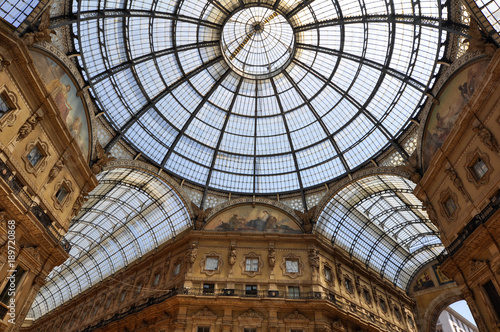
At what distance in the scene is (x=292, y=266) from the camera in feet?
96.7

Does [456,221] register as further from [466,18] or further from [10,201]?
[10,201]

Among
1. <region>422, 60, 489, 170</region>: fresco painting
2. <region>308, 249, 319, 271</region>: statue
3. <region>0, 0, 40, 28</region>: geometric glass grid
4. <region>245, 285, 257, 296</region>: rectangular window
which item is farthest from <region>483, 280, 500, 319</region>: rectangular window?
<region>0, 0, 40, 28</region>: geometric glass grid

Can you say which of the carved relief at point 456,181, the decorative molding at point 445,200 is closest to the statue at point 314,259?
the decorative molding at point 445,200

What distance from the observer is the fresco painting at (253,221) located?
1271 inches

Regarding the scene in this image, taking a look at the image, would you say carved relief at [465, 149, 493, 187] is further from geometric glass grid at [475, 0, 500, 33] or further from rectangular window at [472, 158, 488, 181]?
geometric glass grid at [475, 0, 500, 33]

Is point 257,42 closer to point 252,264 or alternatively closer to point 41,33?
point 41,33

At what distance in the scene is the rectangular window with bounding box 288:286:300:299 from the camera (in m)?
27.3

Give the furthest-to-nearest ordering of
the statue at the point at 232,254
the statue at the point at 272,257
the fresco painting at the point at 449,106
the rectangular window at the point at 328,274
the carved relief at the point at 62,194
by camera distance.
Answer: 1. the rectangular window at the point at 328,274
2. the statue at the point at 232,254
3. the statue at the point at 272,257
4. the carved relief at the point at 62,194
5. the fresco painting at the point at 449,106

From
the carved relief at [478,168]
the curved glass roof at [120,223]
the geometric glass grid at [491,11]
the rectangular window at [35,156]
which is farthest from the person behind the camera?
the curved glass roof at [120,223]

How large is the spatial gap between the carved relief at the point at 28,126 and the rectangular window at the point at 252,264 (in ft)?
63.1

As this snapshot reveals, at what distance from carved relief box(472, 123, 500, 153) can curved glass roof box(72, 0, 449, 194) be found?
7107mm

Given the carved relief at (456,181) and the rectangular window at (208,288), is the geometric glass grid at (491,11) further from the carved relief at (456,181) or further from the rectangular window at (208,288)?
the rectangular window at (208,288)

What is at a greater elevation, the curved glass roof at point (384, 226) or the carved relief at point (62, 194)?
the curved glass roof at point (384, 226)

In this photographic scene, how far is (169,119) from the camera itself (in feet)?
108
